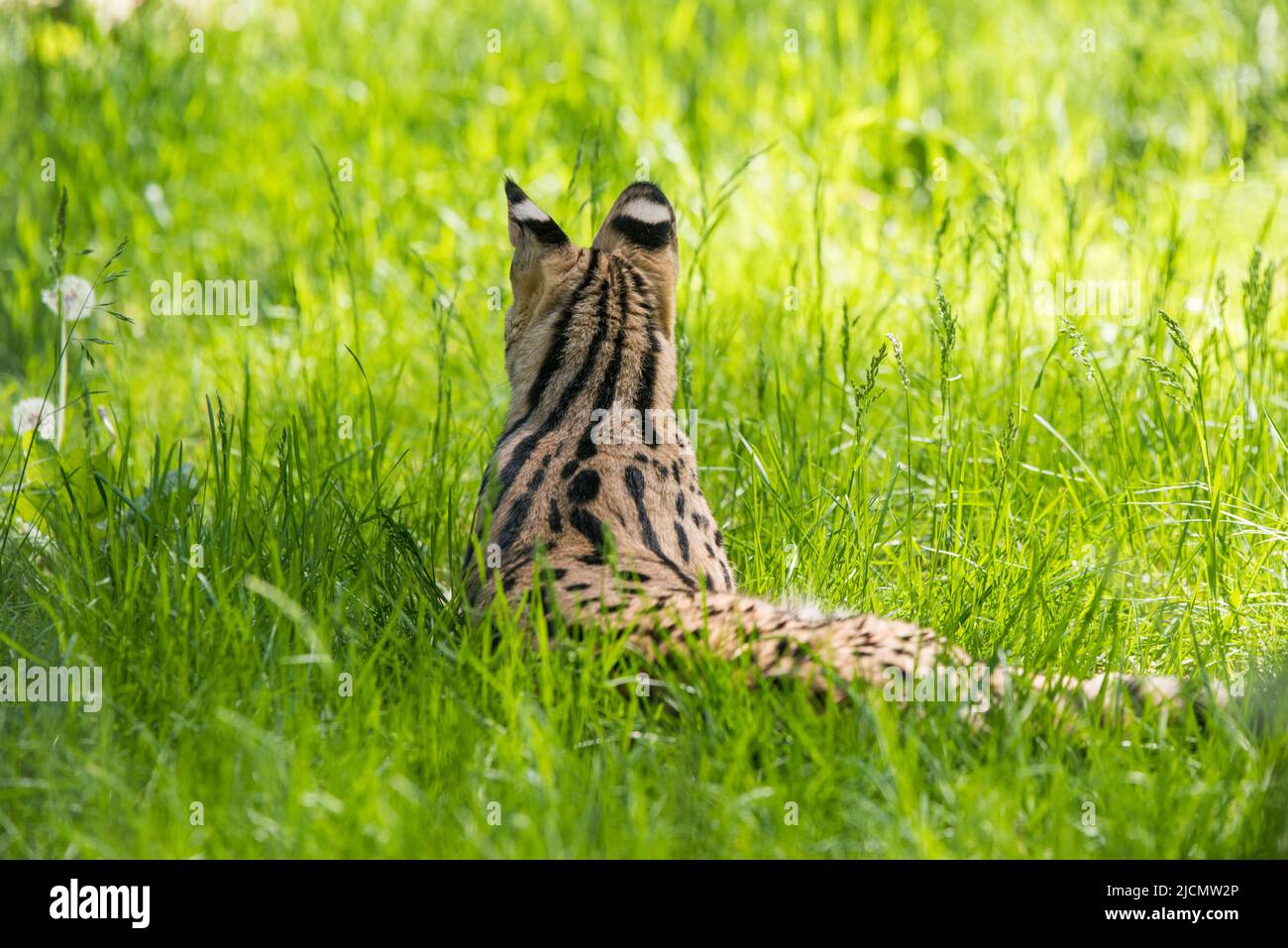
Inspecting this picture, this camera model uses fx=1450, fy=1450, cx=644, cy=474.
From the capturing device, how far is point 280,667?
3559 mm

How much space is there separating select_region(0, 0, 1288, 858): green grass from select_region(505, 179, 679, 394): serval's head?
12.8 inches

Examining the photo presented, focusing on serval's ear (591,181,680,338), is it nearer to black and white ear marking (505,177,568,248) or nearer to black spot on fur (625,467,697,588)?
black and white ear marking (505,177,568,248)

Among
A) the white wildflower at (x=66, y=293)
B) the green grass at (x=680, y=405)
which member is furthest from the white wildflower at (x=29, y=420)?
the white wildflower at (x=66, y=293)

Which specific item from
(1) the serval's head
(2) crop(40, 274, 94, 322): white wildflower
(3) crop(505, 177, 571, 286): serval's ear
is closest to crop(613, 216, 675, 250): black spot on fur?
(1) the serval's head

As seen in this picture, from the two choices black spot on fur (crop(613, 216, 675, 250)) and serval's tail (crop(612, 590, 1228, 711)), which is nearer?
serval's tail (crop(612, 590, 1228, 711))

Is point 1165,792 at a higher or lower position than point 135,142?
lower

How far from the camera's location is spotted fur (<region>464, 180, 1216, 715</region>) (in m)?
3.37

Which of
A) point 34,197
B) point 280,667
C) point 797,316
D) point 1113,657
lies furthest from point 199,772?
point 34,197

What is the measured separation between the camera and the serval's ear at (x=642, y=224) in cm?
424

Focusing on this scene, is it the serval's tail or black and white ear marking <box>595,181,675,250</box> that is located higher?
black and white ear marking <box>595,181,675,250</box>

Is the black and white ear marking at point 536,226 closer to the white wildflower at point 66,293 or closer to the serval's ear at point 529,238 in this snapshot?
the serval's ear at point 529,238

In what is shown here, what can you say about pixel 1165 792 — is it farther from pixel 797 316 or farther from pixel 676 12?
pixel 676 12

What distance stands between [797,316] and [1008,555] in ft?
6.39

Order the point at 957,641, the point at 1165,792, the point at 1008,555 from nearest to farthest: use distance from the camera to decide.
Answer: the point at 1165,792 < the point at 957,641 < the point at 1008,555
